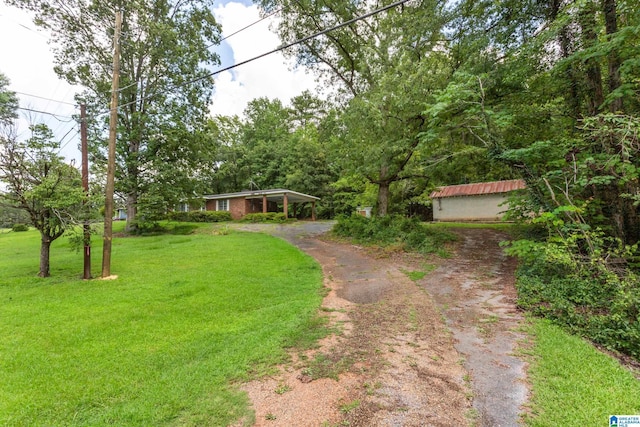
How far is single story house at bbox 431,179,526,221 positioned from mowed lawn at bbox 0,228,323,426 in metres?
17.0

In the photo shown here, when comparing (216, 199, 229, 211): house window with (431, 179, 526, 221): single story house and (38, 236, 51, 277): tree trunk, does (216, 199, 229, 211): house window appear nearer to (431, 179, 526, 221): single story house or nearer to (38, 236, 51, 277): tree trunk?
(431, 179, 526, 221): single story house

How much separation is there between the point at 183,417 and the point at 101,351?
1879mm

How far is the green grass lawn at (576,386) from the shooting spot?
222 centimetres

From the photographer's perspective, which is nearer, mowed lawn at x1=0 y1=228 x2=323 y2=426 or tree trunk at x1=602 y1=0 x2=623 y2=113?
mowed lawn at x1=0 y1=228 x2=323 y2=426

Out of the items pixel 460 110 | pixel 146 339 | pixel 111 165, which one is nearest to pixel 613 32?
pixel 460 110

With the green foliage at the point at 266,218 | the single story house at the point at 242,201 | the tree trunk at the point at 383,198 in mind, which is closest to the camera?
the tree trunk at the point at 383,198

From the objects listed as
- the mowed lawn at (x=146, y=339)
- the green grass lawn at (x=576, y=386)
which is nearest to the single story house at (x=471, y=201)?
the mowed lawn at (x=146, y=339)

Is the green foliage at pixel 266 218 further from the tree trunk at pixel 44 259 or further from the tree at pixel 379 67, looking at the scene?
the tree trunk at pixel 44 259

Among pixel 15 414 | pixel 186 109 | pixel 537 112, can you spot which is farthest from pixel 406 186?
pixel 15 414

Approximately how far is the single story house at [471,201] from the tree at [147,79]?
17.2 metres

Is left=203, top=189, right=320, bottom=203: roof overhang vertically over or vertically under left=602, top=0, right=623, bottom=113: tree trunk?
under

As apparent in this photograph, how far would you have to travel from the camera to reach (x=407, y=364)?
10.0 feet

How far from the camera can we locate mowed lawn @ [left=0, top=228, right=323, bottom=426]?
2.40 meters

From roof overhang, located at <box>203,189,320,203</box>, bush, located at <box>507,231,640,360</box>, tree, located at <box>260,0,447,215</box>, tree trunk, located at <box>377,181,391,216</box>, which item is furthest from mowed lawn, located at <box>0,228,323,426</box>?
roof overhang, located at <box>203,189,320,203</box>
